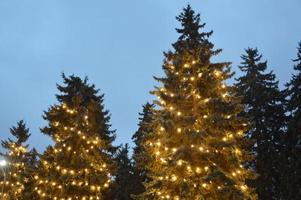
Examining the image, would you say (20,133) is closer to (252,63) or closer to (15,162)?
(15,162)

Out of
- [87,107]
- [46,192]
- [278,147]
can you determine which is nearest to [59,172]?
[46,192]

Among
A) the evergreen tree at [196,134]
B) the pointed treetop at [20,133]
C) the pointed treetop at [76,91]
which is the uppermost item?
the pointed treetop at [20,133]

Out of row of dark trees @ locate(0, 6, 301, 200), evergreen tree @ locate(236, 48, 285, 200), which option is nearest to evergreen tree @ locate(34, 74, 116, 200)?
row of dark trees @ locate(0, 6, 301, 200)

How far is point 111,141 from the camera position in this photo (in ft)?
92.7

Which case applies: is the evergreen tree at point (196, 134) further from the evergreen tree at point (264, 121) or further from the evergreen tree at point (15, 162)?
the evergreen tree at point (15, 162)

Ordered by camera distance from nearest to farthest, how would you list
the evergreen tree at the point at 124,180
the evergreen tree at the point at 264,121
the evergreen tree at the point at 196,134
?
the evergreen tree at the point at 196,134 < the evergreen tree at the point at 264,121 < the evergreen tree at the point at 124,180

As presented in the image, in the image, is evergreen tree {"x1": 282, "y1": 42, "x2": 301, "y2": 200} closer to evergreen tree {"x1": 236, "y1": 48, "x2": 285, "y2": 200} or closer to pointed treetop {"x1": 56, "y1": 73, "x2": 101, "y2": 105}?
evergreen tree {"x1": 236, "y1": 48, "x2": 285, "y2": 200}

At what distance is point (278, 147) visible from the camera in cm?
3091

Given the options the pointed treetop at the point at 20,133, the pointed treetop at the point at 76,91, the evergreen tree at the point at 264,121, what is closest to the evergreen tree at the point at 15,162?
the pointed treetop at the point at 20,133

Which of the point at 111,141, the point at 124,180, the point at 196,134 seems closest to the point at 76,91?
the point at 111,141

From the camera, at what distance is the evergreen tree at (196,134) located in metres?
19.1

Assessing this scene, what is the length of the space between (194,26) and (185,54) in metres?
2.08

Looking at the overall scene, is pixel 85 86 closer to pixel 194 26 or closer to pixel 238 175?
pixel 194 26

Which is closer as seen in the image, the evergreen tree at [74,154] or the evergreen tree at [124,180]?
the evergreen tree at [74,154]
